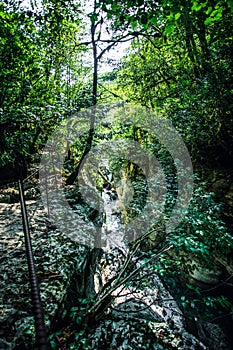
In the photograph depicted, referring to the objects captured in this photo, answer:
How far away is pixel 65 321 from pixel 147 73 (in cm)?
778

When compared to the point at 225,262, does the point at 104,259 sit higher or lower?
lower

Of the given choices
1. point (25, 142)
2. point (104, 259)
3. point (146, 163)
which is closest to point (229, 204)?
point (146, 163)

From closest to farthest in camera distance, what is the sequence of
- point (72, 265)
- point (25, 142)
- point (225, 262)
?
point (72, 265)
point (25, 142)
point (225, 262)

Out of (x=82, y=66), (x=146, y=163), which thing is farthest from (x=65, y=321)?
(x=82, y=66)

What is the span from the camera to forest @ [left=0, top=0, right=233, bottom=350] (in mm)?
2650

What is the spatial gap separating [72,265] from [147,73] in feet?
23.1

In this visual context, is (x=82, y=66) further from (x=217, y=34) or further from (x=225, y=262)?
(x=225, y=262)

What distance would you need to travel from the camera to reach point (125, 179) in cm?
947

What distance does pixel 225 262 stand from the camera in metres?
5.12

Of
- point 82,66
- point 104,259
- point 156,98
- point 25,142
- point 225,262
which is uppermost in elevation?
point 82,66

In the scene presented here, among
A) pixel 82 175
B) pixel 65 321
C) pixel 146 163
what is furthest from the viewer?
pixel 146 163

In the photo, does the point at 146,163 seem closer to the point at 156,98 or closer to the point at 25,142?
the point at 156,98

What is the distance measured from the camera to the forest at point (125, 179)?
2.65m

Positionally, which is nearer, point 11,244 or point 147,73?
point 11,244
